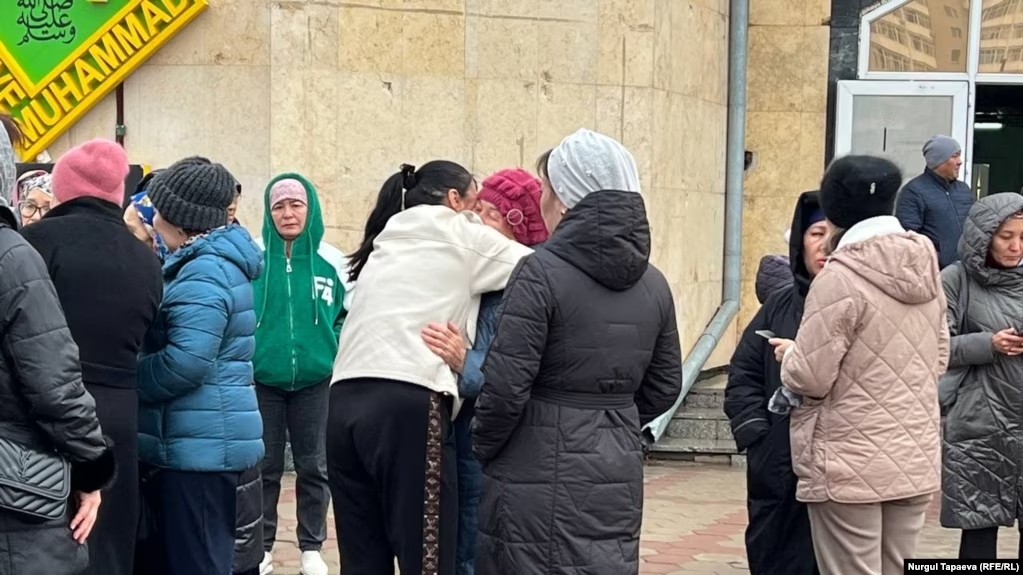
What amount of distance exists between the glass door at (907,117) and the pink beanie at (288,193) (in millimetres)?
5892

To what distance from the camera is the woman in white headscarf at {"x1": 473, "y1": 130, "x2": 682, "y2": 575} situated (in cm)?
355

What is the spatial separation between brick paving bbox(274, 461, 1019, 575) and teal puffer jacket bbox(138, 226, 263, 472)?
5.82 feet

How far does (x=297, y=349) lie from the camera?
5809 mm

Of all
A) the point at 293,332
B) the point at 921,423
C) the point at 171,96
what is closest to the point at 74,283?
the point at 293,332

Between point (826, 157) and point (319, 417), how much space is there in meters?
5.97

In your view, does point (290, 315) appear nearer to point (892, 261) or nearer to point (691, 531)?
point (691, 531)

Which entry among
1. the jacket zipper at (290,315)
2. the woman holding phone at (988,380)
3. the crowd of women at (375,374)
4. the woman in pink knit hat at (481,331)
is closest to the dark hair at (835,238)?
the crowd of women at (375,374)

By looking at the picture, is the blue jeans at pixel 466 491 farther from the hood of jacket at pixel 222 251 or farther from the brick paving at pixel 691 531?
the brick paving at pixel 691 531

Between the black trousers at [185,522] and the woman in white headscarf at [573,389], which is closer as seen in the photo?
the woman in white headscarf at [573,389]

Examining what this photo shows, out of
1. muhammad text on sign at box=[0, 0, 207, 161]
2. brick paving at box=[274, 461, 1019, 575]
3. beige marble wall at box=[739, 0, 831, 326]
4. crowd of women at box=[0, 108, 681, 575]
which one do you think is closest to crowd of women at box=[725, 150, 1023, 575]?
crowd of women at box=[0, 108, 681, 575]

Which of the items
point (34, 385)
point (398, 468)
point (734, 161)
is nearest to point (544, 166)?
point (398, 468)

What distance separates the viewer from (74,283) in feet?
12.6

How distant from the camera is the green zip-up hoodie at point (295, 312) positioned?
5.79m

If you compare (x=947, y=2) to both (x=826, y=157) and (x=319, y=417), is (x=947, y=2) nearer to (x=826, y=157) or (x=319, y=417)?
(x=826, y=157)
